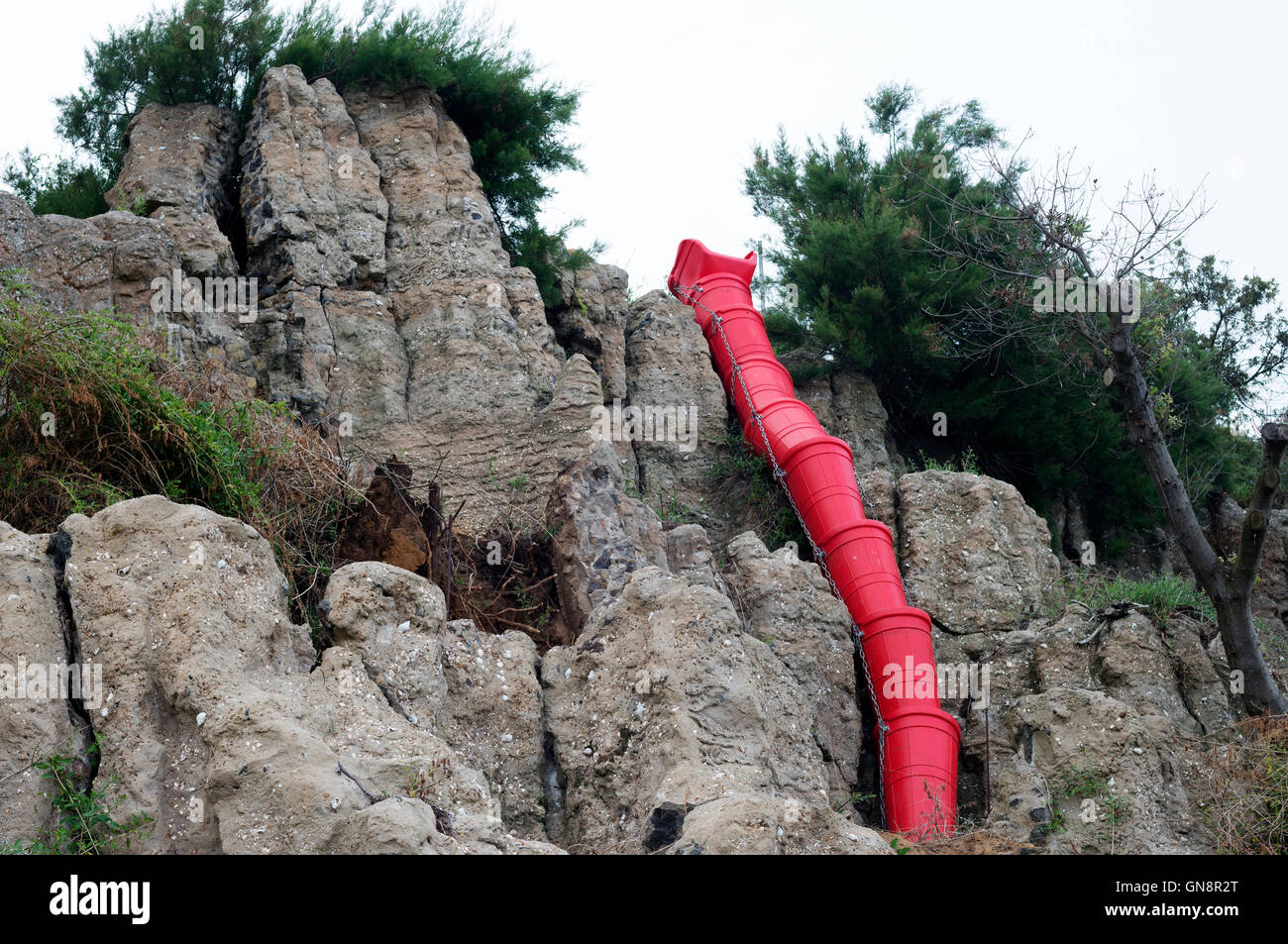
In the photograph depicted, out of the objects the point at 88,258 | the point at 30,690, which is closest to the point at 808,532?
the point at 88,258

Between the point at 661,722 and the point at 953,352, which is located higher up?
the point at 953,352

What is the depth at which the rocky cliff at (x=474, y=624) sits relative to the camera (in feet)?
20.8

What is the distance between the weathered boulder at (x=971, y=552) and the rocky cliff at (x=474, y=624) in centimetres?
3

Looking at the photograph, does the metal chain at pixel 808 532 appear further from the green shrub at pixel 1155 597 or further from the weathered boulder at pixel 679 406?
the green shrub at pixel 1155 597

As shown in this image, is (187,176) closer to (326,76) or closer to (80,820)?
(326,76)

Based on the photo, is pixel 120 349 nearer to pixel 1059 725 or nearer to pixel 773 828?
pixel 773 828

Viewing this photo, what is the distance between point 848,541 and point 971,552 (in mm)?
1483

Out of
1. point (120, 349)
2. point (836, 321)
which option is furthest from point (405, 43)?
point (120, 349)

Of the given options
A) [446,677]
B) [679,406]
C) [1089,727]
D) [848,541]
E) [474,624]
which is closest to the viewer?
[446,677]

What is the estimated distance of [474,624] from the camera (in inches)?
335
